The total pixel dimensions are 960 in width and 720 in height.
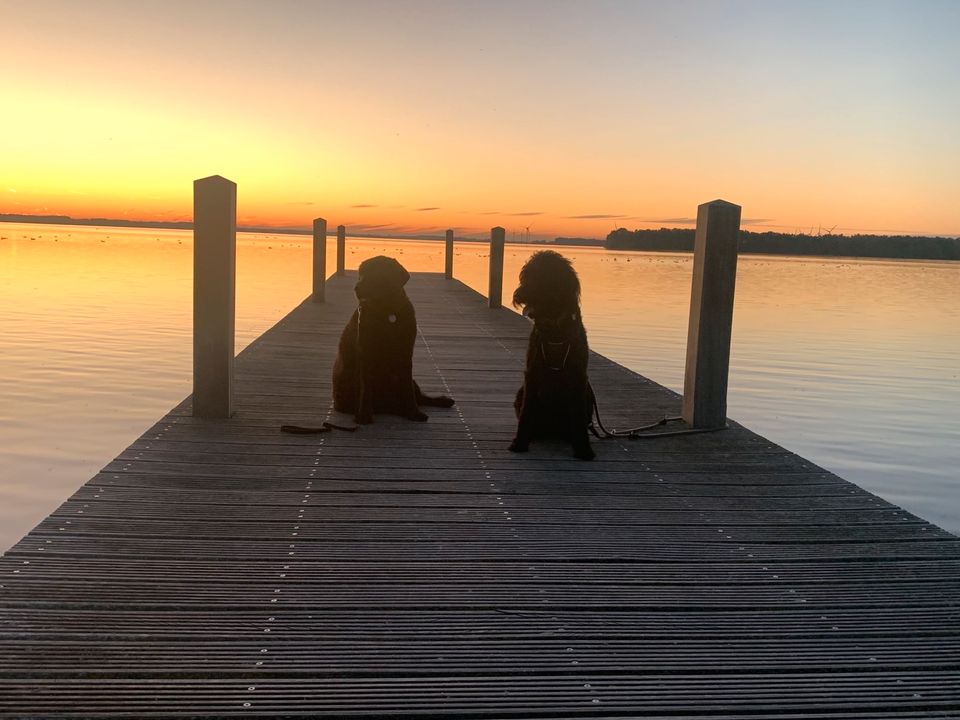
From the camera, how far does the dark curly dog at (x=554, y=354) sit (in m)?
4.00

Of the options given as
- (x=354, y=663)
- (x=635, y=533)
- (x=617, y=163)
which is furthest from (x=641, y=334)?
(x=354, y=663)

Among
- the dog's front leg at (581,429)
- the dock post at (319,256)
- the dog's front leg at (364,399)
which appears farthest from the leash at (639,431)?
the dock post at (319,256)

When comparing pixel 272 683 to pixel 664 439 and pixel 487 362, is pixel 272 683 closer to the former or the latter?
pixel 664 439

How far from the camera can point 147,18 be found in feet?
41.4

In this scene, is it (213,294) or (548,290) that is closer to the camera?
(548,290)

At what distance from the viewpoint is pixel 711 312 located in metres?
4.63

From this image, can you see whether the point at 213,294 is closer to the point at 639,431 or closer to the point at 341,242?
the point at 639,431

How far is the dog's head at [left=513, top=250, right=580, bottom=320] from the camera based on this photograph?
399 cm

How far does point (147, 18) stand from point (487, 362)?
9382 mm

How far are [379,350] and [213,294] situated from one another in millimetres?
1006

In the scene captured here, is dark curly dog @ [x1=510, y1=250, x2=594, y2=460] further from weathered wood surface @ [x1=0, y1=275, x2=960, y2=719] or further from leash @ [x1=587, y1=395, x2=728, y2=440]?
leash @ [x1=587, y1=395, x2=728, y2=440]

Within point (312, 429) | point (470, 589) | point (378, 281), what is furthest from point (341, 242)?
point (470, 589)

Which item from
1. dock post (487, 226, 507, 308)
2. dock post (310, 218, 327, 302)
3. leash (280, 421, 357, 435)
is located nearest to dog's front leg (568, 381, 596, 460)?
leash (280, 421, 357, 435)

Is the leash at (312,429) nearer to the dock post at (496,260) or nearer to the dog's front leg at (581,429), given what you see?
the dog's front leg at (581,429)
